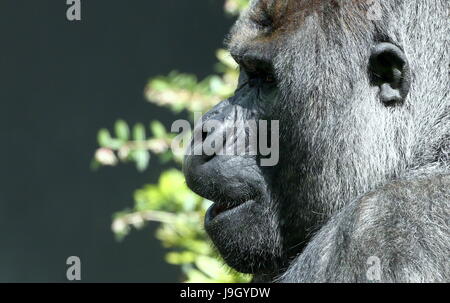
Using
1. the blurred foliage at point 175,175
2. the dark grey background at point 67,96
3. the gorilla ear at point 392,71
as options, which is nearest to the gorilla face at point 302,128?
the gorilla ear at point 392,71

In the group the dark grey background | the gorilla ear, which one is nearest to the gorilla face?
the gorilla ear

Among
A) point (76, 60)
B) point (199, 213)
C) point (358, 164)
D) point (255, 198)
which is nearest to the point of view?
point (358, 164)

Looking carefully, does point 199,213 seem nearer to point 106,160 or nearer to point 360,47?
point 106,160

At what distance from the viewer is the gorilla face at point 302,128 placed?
3662 millimetres

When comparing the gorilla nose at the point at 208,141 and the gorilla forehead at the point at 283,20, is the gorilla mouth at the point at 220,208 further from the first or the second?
the gorilla forehead at the point at 283,20

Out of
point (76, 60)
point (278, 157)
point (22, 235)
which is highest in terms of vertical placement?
point (76, 60)

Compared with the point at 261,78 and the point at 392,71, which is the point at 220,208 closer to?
the point at 261,78

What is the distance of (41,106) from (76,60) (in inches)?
22.4

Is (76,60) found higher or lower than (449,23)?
higher

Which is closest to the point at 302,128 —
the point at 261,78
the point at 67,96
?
the point at 261,78

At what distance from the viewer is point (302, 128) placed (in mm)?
3766

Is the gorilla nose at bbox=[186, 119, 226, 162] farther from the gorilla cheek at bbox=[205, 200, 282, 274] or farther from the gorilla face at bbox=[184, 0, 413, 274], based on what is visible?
the gorilla cheek at bbox=[205, 200, 282, 274]
